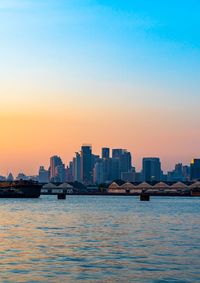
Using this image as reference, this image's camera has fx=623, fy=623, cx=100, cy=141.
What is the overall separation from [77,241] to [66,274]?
19.3 metres

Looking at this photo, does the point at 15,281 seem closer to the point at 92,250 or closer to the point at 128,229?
the point at 92,250

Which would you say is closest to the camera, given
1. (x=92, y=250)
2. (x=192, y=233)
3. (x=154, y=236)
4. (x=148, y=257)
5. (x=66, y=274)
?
(x=66, y=274)

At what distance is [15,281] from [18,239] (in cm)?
2274

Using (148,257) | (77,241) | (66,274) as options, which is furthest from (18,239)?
(66,274)

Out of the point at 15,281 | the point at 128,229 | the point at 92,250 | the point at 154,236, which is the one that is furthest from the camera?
the point at 128,229

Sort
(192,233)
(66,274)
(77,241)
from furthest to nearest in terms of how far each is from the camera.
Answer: (192,233), (77,241), (66,274)

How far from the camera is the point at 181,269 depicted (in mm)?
38844

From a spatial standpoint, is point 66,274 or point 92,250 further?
point 92,250

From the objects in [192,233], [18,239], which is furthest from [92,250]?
[192,233]

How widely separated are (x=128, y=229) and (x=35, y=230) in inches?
433

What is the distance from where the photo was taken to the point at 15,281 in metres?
34.4

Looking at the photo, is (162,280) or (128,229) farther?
(128,229)

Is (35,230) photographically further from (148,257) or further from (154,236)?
(148,257)

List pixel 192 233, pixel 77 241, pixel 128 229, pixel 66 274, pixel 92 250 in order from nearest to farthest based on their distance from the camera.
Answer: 1. pixel 66 274
2. pixel 92 250
3. pixel 77 241
4. pixel 192 233
5. pixel 128 229
